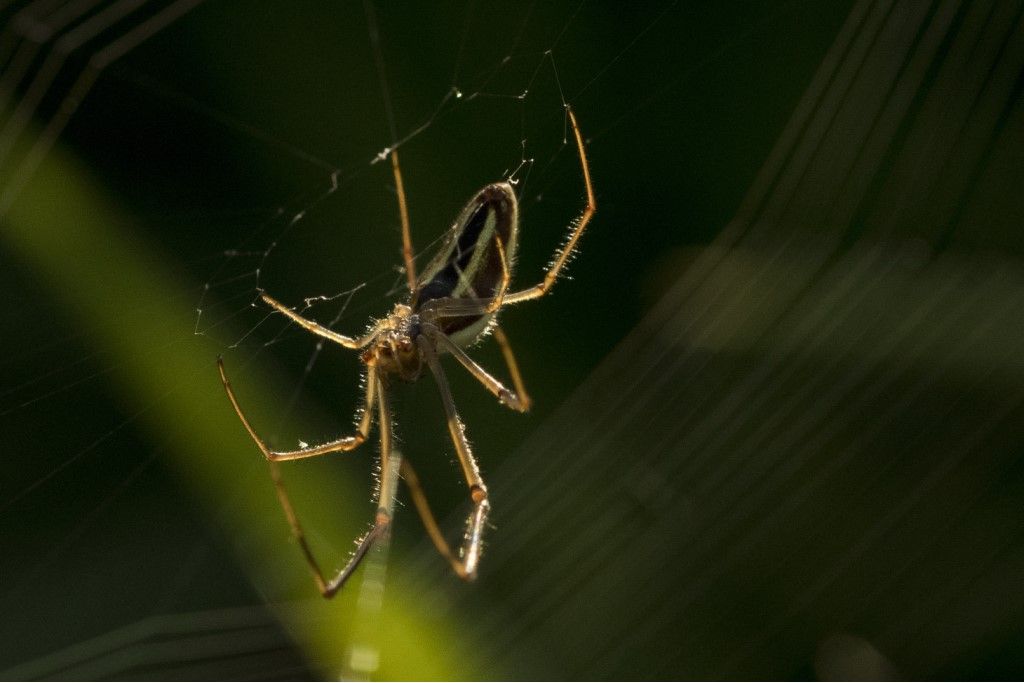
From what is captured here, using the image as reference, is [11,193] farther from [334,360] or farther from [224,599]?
[224,599]

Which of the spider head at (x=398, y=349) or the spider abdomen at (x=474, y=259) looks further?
the spider head at (x=398, y=349)

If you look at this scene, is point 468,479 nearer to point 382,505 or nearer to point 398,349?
point 382,505

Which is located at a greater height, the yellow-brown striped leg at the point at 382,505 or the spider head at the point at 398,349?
the spider head at the point at 398,349

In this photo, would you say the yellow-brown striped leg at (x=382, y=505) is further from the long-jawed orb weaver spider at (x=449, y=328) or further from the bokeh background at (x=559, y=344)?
the bokeh background at (x=559, y=344)

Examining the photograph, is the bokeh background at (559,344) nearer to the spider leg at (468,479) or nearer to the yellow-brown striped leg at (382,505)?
the spider leg at (468,479)

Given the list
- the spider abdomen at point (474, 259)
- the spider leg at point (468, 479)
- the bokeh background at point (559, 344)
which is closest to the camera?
the spider abdomen at point (474, 259)

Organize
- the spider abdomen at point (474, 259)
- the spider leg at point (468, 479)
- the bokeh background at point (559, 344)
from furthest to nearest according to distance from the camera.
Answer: the bokeh background at point (559, 344) < the spider leg at point (468, 479) < the spider abdomen at point (474, 259)

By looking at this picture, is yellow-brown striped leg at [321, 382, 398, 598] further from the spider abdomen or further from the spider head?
the spider abdomen

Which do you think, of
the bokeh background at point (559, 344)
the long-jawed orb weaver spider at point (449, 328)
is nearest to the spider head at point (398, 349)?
the long-jawed orb weaver spider at point (449, 328)
